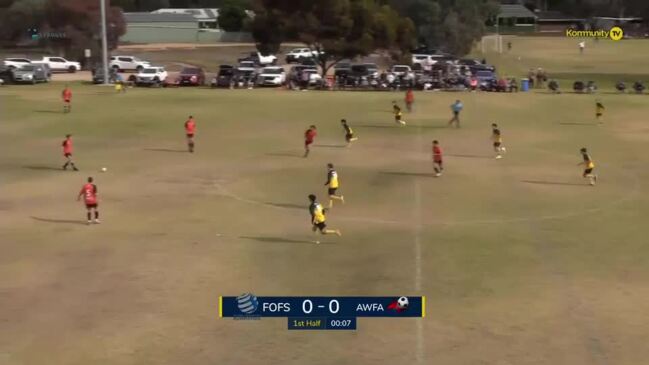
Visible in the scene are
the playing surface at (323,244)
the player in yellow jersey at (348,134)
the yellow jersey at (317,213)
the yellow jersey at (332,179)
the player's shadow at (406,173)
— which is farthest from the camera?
the player in yellow jersey at (348,134)

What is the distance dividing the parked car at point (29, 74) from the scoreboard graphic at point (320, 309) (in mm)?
50013

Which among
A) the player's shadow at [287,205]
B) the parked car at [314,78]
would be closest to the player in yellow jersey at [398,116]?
the player's shadow at [287,205]

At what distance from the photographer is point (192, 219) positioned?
2316 centimetres

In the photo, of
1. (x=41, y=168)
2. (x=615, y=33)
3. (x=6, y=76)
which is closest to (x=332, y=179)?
(x=41, y=168)

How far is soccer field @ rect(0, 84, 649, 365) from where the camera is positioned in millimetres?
14445

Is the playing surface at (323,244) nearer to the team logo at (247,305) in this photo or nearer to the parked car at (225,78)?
the team logo at (247,305)

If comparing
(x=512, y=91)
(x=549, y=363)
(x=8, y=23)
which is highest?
(x=8, y=23)

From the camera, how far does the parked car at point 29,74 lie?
2379 inches

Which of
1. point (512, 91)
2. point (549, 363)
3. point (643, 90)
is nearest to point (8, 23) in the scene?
point (512, 91)

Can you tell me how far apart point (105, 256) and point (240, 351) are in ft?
22.8

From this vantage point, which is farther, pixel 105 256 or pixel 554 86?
pixel 554 86

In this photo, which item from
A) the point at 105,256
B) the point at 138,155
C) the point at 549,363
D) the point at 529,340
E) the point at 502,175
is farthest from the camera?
the point at 138,155

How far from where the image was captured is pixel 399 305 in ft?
51.1

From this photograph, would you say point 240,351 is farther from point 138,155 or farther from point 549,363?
point 138,155
